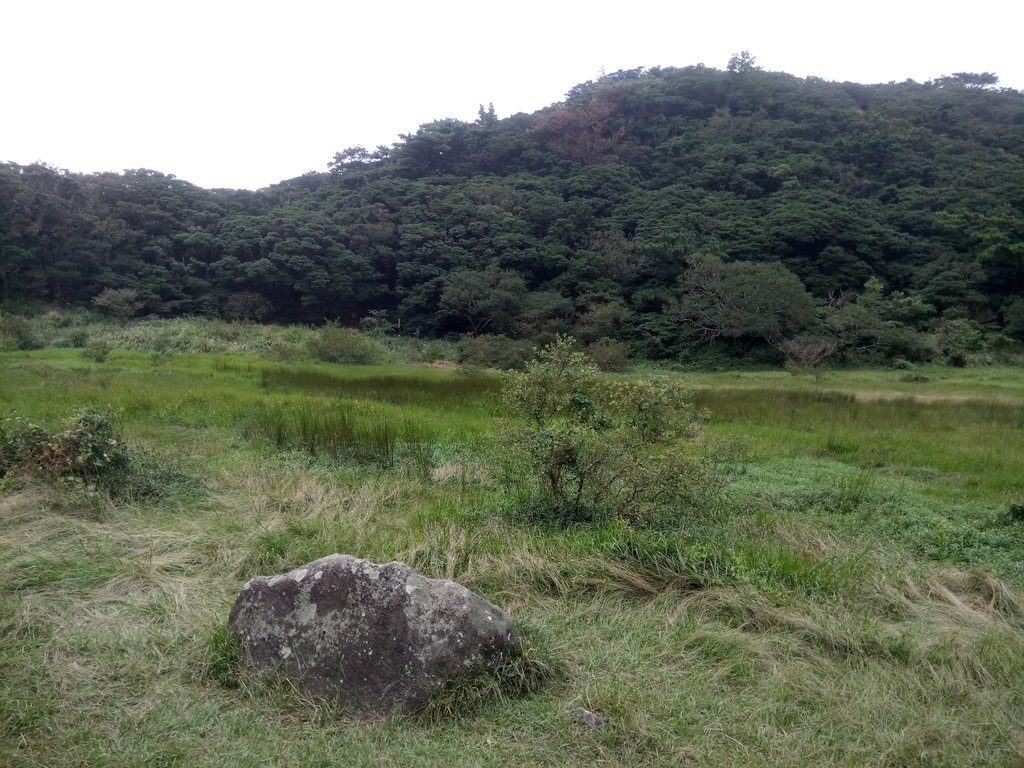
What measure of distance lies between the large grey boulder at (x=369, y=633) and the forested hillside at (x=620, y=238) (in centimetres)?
3134

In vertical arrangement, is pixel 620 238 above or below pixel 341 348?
above

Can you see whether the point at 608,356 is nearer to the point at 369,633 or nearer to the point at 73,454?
the point at 73,454

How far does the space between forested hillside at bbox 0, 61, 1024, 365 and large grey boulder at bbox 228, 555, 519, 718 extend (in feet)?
103

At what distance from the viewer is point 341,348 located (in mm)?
26594

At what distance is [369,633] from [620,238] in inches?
1679

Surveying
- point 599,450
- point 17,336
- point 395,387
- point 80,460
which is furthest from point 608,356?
point 80,460

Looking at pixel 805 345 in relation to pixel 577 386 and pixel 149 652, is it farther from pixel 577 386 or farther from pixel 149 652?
pixel 149 652

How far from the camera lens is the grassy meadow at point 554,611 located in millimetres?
2811

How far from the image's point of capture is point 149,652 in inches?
137

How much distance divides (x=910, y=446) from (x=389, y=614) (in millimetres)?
9815

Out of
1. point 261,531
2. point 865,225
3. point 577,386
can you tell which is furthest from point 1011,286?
point 261,531

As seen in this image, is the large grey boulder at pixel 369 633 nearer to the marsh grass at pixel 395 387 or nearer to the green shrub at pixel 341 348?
the marsh grass at pixel 395 387

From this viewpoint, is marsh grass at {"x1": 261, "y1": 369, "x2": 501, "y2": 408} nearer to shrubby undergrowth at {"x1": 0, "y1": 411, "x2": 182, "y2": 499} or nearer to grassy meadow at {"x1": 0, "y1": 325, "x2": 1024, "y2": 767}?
grassy meadow at {"x1": 0, "y1": 325, "x2": 1024, "y2": 767}

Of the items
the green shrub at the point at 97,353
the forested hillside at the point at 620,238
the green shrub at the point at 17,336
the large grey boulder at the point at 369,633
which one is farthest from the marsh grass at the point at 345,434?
the forested hillside at the point at 620,238
